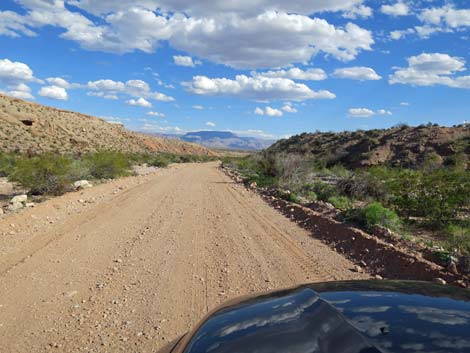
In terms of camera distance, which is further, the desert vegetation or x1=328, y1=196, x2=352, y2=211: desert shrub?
x1=328, y1=196, x2=352, y2=211: desert shrub

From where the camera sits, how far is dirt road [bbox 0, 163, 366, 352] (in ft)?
16.9

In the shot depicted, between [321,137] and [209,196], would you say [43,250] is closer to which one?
[209,196]

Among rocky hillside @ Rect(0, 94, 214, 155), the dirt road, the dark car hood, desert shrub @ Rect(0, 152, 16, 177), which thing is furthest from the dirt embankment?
rocky hillside @ Rect(0, 94, 214, 155)

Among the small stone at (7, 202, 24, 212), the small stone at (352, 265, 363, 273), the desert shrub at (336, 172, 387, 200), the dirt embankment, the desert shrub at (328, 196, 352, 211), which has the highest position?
the desert shrub at (336, 172, 387, 200)

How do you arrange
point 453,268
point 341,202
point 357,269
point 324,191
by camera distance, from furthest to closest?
point 324,191
point 341,202
point 357,269
point 453,268

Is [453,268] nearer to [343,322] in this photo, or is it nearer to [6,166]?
[343,322]

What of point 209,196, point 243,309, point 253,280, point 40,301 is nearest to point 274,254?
point 253,280

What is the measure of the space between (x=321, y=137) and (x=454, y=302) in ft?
222

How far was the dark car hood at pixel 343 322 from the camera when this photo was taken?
6.40ft

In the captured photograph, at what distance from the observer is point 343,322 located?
2172 millimetres

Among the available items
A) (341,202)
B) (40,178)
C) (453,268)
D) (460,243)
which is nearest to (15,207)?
(40,178)

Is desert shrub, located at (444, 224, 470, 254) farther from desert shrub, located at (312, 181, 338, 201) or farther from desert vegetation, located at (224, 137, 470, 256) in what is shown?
desert shrub, located at (312, 181, 338, 201)

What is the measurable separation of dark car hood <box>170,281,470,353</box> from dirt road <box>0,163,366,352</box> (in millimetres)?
2592

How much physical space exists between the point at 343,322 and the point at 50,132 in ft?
241
